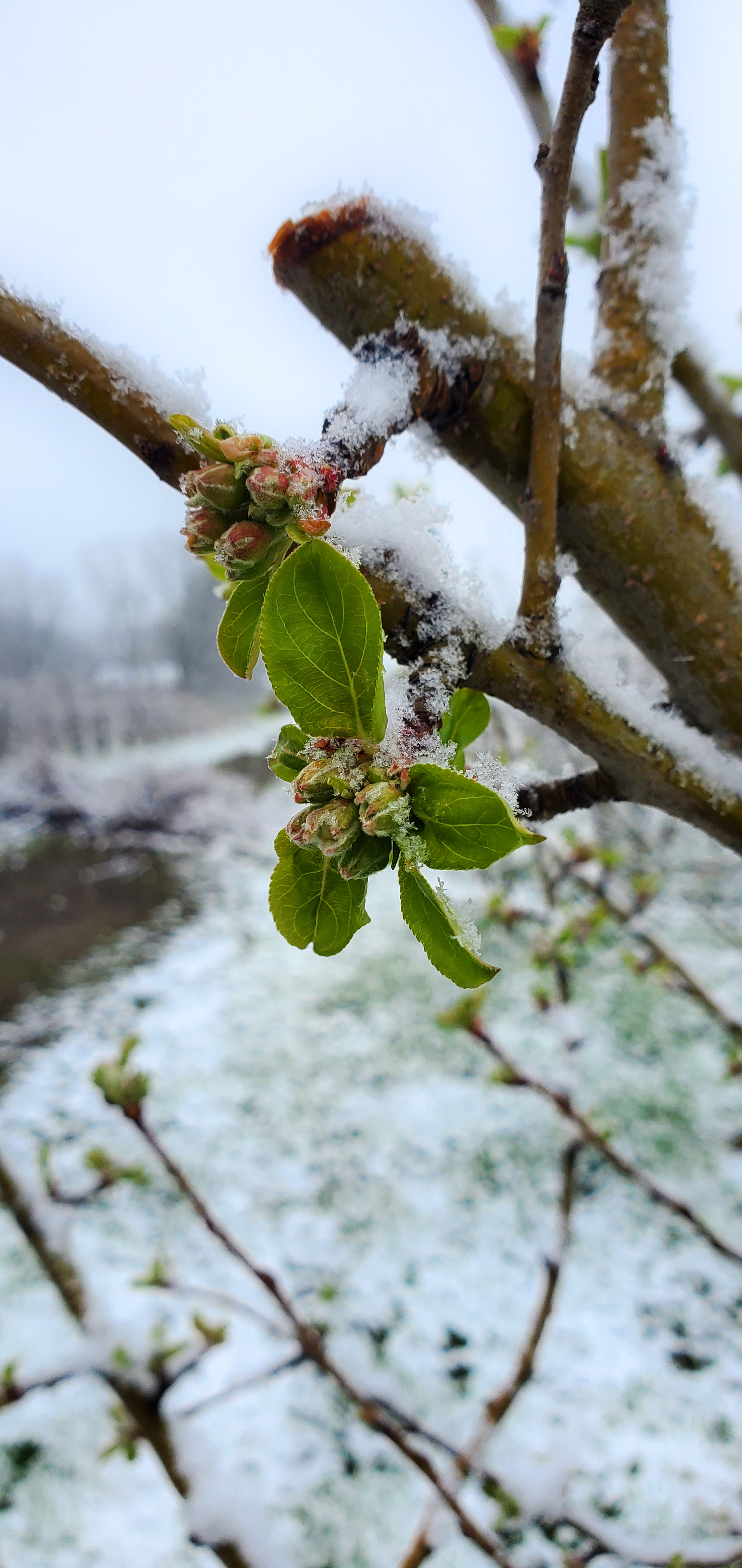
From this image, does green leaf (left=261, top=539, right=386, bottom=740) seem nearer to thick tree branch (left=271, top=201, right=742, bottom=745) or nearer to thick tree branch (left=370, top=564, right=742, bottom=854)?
thick tree branch (left=370, top=564, right=742, bottom=854)

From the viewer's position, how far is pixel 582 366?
730 mm

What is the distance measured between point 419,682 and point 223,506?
141 millimetres

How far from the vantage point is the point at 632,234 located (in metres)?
0.74

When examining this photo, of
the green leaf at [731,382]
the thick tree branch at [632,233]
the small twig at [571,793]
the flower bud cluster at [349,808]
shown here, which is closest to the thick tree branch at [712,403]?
the green leaf at [731,382]

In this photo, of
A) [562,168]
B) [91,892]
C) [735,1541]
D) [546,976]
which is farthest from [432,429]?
[91,892]

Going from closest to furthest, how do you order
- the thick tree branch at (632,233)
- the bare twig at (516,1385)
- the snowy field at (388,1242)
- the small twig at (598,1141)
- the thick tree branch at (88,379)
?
the thick tree branch at (88,379) < the thick tree branch at (632,233) < the bare twig at (516,1385) < the small twig at (598,1141) < the snowy field at (388,1242)

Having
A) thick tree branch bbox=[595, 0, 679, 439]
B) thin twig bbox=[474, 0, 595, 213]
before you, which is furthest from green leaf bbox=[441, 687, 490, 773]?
thin twig bbox=[474, 0, 595, 213]

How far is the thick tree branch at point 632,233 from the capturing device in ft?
2.29

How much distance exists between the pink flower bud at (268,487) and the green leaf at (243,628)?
0.06 metres

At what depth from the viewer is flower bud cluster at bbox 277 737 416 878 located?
0.35 m

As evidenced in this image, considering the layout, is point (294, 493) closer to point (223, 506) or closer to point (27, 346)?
point (223, 506)

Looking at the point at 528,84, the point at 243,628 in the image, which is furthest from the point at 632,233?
the point at 243,628

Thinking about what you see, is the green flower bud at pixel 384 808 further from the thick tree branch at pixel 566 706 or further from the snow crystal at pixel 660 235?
the snow crystal at pixel 660 235

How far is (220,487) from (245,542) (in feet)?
0.09
